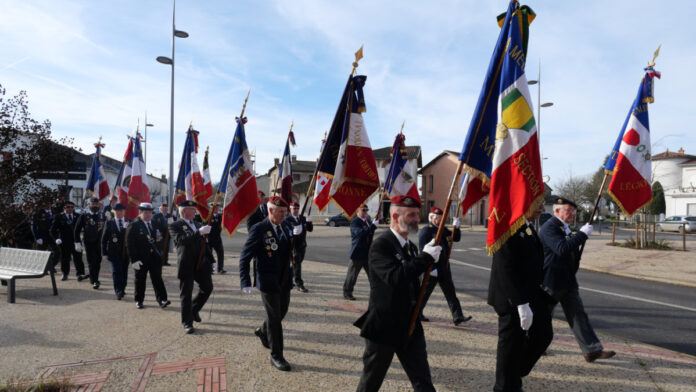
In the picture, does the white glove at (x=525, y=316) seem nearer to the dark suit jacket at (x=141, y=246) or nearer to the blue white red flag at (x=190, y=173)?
the dark suit jacket at (x=141, y=246)

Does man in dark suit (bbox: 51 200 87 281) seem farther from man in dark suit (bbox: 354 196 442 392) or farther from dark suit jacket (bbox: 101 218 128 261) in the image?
man in dark suit (bbox: 354 196 442 392)

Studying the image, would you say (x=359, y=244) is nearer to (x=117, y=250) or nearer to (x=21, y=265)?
(x=117, y=250)

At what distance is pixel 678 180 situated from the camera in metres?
51.2

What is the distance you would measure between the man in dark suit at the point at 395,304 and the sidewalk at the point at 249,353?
3.45 feet

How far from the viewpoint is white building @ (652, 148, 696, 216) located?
4453cm

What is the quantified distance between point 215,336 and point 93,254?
5.36 meters

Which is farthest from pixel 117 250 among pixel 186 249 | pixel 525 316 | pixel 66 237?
pixel 525 316

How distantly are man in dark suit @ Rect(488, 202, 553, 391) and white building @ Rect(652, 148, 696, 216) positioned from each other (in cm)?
4707

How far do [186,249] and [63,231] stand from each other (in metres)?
5.78

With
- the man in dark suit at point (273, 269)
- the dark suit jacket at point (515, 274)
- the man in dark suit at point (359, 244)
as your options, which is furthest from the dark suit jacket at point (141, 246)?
the dark suit jacket at point (515, 274)

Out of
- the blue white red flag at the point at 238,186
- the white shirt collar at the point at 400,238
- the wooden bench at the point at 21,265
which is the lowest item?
the wooden bench at the point at 21,265

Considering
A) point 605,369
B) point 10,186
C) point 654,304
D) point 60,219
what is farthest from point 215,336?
point 654,304

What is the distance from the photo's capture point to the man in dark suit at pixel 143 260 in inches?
282

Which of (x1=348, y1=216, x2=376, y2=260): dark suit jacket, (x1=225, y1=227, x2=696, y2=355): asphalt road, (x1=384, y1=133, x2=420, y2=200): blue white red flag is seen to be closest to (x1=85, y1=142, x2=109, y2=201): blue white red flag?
(x1=225, y1=227, x2=696, y2=355): asphalt road
